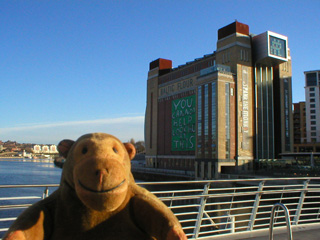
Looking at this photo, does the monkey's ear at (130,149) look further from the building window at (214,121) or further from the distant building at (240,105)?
the building window at (214,121)

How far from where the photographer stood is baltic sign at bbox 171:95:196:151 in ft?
191

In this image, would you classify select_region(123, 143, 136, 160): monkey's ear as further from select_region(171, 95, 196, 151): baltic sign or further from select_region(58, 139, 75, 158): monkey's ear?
select_region(171, 95, 196, 151): baltic sign

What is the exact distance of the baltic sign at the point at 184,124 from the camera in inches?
2297

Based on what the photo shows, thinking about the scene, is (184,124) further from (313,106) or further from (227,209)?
(227,209)

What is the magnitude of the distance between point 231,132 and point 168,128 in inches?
843

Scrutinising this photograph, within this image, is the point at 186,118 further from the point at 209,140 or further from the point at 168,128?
the point at 209,140

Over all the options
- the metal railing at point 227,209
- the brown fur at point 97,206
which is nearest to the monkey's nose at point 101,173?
the brown fur at point 97,206

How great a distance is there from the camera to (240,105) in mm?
48469

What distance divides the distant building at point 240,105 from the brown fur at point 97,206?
4371 cm

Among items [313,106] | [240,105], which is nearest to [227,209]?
[240,105]

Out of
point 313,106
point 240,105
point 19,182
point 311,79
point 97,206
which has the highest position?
point 311,79

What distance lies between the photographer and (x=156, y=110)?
71562 mm

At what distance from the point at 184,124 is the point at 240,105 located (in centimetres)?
1501

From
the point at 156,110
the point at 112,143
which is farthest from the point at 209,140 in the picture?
the point at 112,143
